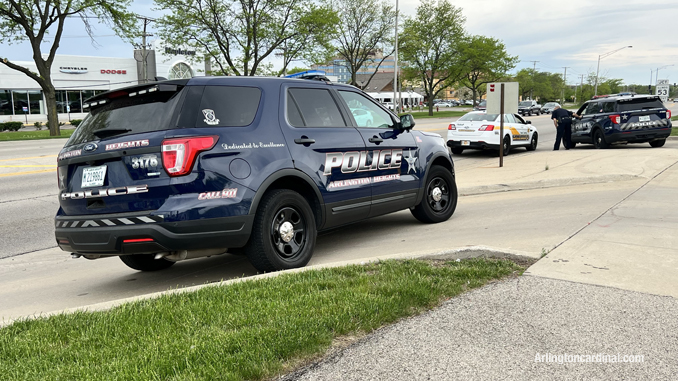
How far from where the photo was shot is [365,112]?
6645mm

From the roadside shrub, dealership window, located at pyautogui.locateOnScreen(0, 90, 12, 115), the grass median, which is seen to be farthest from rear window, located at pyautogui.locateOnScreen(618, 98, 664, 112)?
dealership window, located at pyautogui.locateOnScreen(0, 90, 12, 115)

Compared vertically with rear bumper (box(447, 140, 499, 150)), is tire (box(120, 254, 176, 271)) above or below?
below

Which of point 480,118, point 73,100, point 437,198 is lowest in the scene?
point 437,198

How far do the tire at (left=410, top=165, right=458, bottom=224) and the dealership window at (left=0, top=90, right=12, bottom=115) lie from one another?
52028 millimetres

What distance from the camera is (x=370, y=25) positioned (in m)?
53.4

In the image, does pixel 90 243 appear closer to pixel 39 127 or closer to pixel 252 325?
pixel 252 325

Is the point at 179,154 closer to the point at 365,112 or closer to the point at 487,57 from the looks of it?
the point at 365,112

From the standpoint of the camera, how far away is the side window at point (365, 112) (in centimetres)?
645

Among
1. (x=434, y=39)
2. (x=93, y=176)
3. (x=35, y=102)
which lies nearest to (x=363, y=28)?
(x=434, y=39)

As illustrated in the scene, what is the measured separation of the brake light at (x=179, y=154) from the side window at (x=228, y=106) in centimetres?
23

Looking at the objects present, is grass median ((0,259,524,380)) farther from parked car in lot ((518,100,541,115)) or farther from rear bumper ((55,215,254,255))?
parked car in lot ((518,100,541,115))

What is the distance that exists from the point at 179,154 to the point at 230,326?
1.64 meters

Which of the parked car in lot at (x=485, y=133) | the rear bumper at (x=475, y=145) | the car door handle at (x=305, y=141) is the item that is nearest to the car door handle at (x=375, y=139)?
the car door handle at (x=305, y=141)

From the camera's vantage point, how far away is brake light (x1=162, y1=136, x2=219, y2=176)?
454 cm
